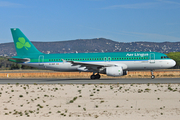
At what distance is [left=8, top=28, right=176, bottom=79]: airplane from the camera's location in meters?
35.4

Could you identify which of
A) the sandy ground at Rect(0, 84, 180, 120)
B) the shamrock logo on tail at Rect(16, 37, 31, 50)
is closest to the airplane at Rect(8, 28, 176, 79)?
the shamrock logo on tail at Rect(16, 37, 31, 50)

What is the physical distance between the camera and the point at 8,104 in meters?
17.0

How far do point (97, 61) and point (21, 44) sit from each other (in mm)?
11901

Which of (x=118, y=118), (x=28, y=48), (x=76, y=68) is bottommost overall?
(x=118, y=118)

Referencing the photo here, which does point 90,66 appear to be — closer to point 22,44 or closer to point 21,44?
point 22,44

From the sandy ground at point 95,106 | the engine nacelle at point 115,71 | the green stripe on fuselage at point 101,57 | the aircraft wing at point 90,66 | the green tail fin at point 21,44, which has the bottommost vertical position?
the sandy ground at point 95,106

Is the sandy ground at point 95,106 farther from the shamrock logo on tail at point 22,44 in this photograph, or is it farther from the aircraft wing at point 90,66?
the shamrock logo on tail at point 22,44

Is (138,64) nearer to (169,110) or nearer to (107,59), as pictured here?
(107,59)

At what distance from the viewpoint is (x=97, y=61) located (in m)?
36.3

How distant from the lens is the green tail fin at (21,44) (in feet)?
126

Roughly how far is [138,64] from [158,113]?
2239cm

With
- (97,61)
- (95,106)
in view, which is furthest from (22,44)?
(95,106)

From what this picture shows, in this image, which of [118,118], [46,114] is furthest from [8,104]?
[118,118]

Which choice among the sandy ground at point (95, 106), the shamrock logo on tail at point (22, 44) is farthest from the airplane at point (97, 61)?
the sandy ground at point (95, 106)
